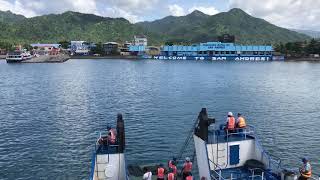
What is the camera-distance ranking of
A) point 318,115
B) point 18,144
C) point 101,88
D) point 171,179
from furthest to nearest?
point 101,88
point 318,115
point 18,144
point 171,179

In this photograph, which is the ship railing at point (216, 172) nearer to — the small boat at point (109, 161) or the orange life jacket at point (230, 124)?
the orange life jacket at point (230, 124)

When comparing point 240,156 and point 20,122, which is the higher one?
point 240,156

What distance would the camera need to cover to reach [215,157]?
2834 centimetres

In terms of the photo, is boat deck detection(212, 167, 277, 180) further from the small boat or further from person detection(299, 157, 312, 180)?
the small boat

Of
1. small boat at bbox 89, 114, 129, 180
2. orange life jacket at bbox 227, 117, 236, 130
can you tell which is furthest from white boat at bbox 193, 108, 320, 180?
small boat at bbox 89, 114, 129, 180

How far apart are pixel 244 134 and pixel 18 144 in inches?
1340

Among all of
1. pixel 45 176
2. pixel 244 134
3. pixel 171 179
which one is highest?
pixel 244 134

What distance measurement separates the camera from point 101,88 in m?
115

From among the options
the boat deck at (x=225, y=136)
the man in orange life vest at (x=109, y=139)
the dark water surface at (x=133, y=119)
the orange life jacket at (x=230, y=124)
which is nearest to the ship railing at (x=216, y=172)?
the boat deck at (x=225, y=136)

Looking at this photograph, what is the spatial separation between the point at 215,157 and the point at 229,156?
1151 millimetres

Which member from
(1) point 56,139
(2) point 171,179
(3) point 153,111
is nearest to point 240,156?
(2) point 171,179

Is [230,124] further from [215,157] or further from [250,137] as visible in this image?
[215,157]

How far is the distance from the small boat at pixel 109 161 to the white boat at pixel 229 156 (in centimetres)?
578

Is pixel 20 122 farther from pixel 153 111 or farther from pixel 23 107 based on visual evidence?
pixel 153 111
